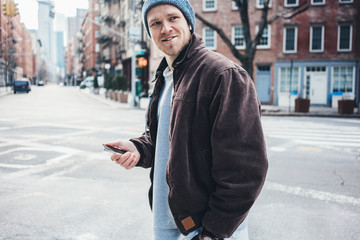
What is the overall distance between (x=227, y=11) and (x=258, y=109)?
2944cm

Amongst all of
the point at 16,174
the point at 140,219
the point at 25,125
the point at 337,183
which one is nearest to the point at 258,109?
the point at 140,219

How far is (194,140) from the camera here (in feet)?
5.29

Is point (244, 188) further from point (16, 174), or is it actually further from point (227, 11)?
point (227, 11)

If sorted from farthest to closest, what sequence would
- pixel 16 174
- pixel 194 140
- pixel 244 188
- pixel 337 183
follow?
pixel 16 174
pixel 337 183
pixel 194 140
pixel 244 188

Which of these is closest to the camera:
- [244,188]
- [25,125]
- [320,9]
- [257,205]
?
[244,188]

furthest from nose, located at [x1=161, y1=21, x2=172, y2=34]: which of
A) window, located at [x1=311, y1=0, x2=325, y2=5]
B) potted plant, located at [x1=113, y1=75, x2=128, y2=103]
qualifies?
window, located at [x1=311, y1=0, x2=325, y2=5]

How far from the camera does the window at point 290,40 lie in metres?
27.2

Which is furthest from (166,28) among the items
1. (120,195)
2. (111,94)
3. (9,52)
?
(9,52)

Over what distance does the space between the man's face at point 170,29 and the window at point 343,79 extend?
27275 mm

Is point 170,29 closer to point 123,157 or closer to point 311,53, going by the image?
point 123,157

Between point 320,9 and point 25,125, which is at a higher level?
point 320,9

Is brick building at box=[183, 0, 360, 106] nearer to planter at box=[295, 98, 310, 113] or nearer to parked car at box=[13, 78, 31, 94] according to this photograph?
planter at box=[295, 98, 310, 113]

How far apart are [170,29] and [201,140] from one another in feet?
2.05

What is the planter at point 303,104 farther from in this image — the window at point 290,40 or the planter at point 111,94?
the planter at point 111,94
